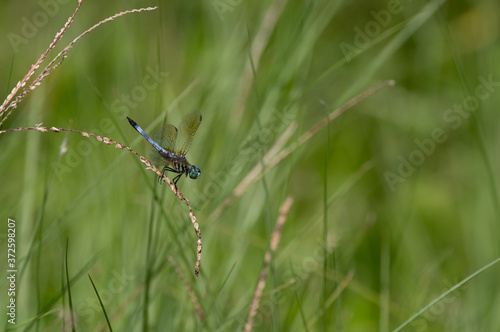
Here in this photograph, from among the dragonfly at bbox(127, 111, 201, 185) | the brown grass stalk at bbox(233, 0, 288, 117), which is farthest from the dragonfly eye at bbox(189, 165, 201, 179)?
the brown grass stalk at bbox(233, 0, 288, 117)

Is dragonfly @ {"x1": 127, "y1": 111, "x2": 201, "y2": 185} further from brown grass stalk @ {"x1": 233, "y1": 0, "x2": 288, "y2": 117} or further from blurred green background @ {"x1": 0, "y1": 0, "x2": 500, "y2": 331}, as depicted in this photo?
brown grass stalk @ {"x1": 233, "y1": 0, "x2": 288, "y2": 117}

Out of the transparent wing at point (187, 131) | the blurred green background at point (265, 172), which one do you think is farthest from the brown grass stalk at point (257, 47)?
the transparent wing at point (187, 131)

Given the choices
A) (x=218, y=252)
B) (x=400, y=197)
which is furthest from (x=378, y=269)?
(x=218, y=252)

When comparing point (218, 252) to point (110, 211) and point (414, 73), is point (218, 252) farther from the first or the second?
point (414, 73)

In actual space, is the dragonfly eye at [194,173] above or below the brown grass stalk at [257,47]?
below

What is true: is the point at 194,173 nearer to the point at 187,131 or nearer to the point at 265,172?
the point at 187,131

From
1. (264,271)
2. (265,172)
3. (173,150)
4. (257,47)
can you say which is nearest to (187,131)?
(173,150)

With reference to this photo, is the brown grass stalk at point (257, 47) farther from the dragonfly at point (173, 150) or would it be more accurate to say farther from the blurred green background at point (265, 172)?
the dragonfly at point (173, 150)
